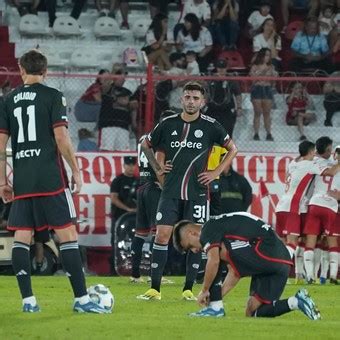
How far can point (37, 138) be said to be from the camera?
12.2 meters

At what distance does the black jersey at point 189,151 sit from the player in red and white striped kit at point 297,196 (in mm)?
4748

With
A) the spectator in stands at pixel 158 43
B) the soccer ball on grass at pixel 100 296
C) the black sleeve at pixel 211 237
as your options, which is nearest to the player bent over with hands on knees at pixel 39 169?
the soccer ball on grass at pixel 100 296

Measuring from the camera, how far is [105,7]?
90.0 feet

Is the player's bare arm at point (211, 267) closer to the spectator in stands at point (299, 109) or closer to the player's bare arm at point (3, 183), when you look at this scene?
the player's bare arm at point (3, 183)

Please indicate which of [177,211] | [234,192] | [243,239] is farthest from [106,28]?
[243,239]

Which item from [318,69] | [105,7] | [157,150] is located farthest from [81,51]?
[157,150]

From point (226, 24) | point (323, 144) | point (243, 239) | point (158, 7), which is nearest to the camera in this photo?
point (243, 239)

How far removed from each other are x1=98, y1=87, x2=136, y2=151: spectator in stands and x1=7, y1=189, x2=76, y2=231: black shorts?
903 centimetres

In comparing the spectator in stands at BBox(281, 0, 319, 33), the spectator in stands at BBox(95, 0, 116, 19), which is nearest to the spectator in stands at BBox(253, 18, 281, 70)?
the spectator in stands at BBox(281, 0, 319, 33)

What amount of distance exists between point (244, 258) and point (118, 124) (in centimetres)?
935

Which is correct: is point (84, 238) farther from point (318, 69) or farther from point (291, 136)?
point (318, 69)

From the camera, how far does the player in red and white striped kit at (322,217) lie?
768 inches

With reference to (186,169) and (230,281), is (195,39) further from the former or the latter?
(230,281)

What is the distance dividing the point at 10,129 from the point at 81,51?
13.8m
